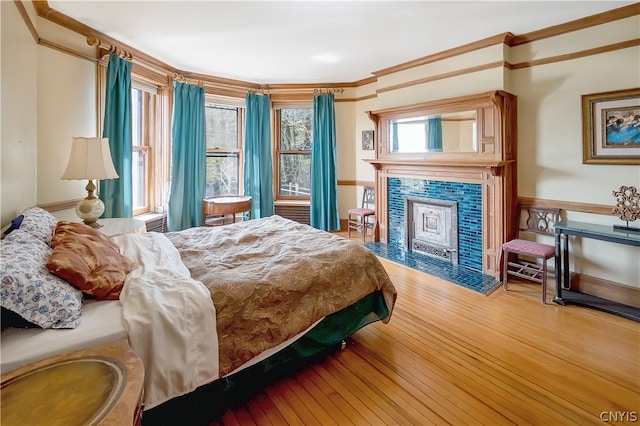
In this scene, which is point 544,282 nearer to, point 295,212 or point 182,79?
point 295,212

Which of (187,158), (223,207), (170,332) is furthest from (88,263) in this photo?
(187,158)

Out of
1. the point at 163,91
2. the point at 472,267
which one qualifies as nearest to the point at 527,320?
the point at 472,267

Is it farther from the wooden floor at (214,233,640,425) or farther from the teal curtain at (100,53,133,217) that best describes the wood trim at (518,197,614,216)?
the teal curtain at (100,53,133,217)

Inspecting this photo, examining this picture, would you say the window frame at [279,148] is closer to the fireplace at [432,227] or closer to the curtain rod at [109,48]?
the fireplace at [432,227]

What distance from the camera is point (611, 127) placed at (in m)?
2.83

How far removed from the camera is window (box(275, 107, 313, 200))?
5.63 metres

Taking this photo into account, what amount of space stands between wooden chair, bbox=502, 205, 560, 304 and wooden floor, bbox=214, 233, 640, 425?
17.0 inches

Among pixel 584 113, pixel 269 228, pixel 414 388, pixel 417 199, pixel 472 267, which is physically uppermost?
pixel 584 113

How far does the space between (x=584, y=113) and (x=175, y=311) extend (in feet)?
12.1

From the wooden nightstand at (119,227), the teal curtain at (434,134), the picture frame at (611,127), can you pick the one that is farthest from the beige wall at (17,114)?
the picture frame at (611,127)

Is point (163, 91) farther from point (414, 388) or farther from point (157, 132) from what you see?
point (414, 388)

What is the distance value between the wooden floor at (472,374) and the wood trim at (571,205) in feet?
2.96

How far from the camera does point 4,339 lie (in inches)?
45.4

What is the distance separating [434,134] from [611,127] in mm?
1623
